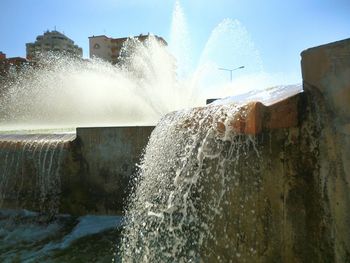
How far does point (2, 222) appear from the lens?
5.69 metres

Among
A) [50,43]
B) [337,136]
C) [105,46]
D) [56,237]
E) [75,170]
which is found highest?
[50,43]

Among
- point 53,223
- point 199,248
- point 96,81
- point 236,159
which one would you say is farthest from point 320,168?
point 96,81

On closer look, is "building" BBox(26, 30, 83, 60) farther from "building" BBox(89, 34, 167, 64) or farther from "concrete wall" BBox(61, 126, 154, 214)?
"concrete wall" BBox(61, 126, 154, 214)

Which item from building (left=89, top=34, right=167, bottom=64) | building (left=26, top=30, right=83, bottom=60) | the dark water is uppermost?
building (left=26, top=30, right=83, bottom=60)

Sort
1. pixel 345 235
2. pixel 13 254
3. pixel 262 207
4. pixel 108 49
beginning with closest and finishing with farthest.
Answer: pixel 345 235, pixel 262 207, pixel 13 254, pixel 108 49

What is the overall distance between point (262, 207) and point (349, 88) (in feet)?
3.17

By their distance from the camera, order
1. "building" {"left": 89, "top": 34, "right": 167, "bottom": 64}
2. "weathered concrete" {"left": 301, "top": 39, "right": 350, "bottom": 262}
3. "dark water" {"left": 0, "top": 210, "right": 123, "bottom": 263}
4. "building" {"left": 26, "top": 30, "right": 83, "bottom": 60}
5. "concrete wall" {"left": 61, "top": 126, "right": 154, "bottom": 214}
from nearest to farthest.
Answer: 1. "weathered concrete" {"left": 301, "top": 39, "right": 350, "bottom": 262}
2. "dark water" {"left": 0, "top": 210, "right": 123, "bottom": 263}
3. "concrete wall" {"left": 61, "top": 126, "right": 154, "bottom": 214}
4. "building" {"left": 89, "top": 34, "right": 167, "bottom": 64}
5. "building" {"left": 26, "top": 30, "right": 83, "bottom": 60}

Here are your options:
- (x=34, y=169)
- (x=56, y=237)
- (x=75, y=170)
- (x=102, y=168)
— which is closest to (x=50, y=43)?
(x=34, y=169)

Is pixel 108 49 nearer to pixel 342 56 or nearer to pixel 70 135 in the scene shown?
pixel 70 135

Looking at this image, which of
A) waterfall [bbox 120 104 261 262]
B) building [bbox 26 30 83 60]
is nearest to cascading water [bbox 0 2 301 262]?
waterfall [bbox 120 104 261 262]

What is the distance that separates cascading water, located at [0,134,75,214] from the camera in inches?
225

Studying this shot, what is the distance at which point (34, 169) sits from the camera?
5812 mm

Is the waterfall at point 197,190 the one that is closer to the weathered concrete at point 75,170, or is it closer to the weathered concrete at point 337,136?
the weathered concrete at point 337,136

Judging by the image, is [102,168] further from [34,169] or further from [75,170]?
[34,169]
